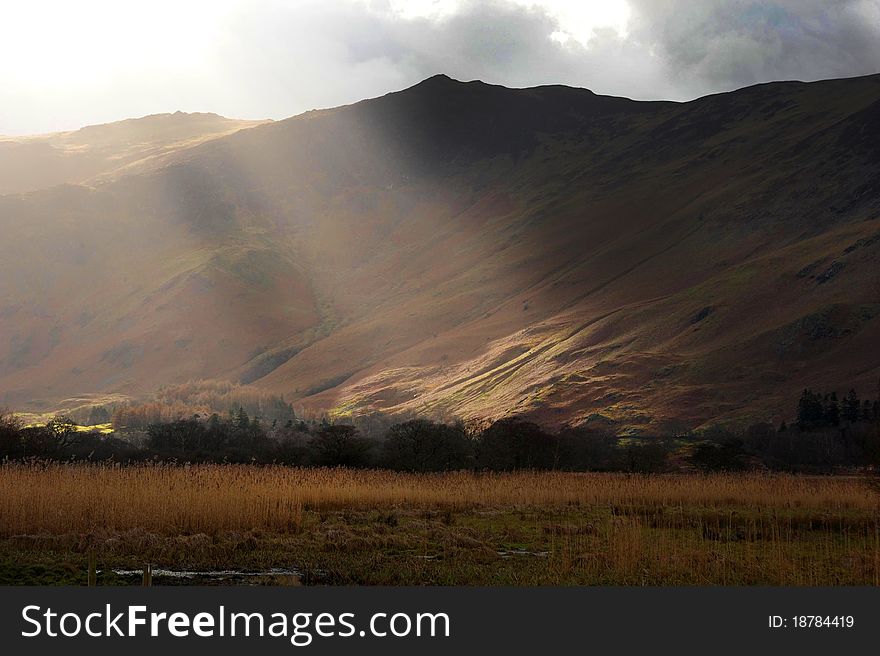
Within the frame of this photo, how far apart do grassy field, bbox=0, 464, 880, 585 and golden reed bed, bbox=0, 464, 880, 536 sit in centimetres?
5

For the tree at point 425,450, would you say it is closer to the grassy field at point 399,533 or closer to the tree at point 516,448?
the tree at point 516,448

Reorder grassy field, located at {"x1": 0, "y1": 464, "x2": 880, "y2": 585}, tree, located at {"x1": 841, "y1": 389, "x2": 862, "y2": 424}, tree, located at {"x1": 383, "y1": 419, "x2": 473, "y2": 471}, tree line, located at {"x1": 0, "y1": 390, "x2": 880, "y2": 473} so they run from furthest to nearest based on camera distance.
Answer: tree, located at {"x1": 841, "y1": 389, "x2": 862, "y2": 424}
tree, located at {"x1": 383, "y1": 419, "x2": 473, "y2": 471}
tree line, located at {"x1": 0, "y1": 390, "x2": 880, "y2": 473}
grassy field, located at {"x1": 0, "y1": 464, "x2": 880, "y2": 585}

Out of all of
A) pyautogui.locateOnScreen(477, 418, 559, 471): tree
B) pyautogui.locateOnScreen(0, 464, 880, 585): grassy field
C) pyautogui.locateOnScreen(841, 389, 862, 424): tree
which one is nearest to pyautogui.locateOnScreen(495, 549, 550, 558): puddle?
pyautogui.locateOnScreen(0, 464, 880, 585): grassy field

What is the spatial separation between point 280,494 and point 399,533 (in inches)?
134

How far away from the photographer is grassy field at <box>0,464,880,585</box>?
1480 centimetres

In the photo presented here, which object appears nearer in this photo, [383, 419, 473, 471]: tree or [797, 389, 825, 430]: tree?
[383, 419, 473, 471]: tree

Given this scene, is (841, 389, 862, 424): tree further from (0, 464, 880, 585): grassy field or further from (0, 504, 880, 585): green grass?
(0, 504, 880, 585): green grass

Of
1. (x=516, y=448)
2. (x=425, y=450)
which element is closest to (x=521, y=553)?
(x=425, y=450)

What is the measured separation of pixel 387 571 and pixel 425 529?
6102 millimetres

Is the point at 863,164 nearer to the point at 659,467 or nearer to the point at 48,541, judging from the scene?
the point at 659,467

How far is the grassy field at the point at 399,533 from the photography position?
48.6 ft

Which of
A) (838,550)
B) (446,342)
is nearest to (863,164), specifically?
(446,342)

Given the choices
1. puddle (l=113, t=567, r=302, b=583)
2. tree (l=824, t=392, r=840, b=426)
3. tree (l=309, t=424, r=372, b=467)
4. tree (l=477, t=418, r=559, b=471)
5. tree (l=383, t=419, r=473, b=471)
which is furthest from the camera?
tree (l=824, t=392, r=840, b=426)

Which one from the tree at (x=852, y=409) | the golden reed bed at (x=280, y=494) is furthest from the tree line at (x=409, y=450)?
the tree at (x=852, y=409)
